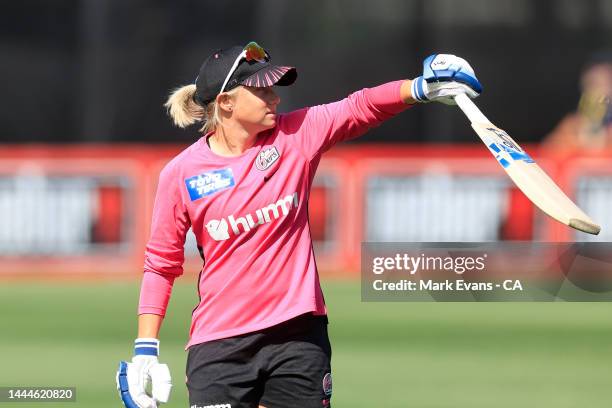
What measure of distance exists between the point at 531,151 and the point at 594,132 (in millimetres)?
1242

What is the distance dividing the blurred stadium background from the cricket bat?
280cm

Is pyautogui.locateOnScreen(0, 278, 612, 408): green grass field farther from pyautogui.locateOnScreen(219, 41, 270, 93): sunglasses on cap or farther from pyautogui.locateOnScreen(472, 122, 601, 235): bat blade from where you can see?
pyautogui.locateOnScreen(219, 41, 270, 93): sunglasses on cap

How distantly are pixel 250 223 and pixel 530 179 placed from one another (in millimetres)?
1064

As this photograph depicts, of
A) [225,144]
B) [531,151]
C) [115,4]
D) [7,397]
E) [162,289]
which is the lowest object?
[7,397]

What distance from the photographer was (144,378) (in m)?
5.25

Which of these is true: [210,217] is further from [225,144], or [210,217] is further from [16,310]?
[16,310]

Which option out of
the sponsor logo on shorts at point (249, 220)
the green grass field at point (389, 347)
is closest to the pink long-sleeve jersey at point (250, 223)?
the sponsor logo on shorts at point (249, 220)

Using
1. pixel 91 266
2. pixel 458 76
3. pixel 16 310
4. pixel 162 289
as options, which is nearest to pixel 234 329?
pixel 162 289

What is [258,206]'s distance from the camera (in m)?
Result: 5.19

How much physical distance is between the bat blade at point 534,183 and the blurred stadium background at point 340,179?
110 inches

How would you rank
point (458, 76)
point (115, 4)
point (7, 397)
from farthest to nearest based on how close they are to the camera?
point (115, 4)
point (7, 397)
point (458, 76)

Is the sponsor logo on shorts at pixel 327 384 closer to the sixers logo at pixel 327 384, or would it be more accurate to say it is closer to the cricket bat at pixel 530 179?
the sixers logo at pixel 327 384

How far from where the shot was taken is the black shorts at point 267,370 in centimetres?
512

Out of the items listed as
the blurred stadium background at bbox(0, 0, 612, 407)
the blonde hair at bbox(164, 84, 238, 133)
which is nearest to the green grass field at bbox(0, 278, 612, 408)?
the blurred stadium background at bbox(0, 0, 612, 407)
